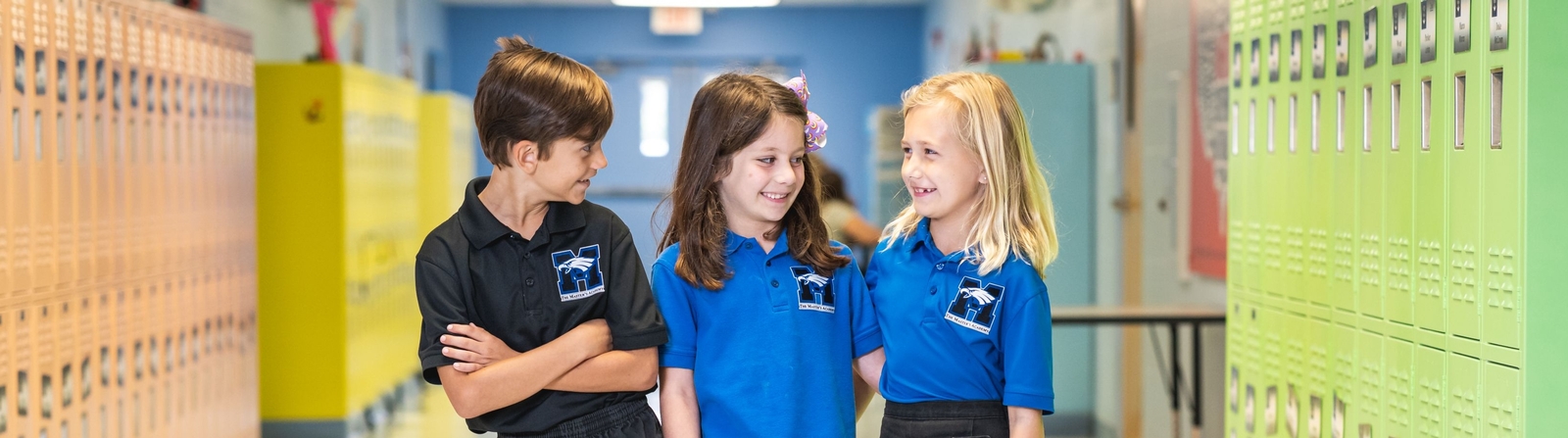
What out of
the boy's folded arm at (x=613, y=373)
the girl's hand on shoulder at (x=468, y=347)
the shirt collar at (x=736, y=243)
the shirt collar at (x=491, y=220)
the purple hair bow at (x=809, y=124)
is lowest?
the boy's folded arm at (x=613, y=373)

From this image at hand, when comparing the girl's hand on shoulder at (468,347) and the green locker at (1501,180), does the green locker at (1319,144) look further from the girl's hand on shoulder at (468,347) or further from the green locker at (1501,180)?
the girl's hand on shoulder at (468,347)

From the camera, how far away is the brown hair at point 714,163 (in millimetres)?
1707

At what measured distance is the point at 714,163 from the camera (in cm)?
173

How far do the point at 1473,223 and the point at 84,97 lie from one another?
9.58ft

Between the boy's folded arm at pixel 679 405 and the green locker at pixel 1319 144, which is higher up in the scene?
the green locker at pixel 1319 144

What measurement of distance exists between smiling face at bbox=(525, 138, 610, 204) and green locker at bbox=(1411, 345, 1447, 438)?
4.28 feet

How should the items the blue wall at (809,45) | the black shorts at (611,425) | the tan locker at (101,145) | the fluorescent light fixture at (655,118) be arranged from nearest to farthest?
the black shorts at (611,425) < the tan locker at (101,145) < the blue wall at (809,45) < the fluorescent light fixture at (655,118)

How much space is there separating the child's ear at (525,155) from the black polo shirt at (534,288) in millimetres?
78

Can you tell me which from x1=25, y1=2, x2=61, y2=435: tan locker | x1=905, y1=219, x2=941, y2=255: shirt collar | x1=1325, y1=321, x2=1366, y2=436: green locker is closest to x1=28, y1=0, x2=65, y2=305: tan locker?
x1=25, y1=2, x2=61, y2=435: tan locker

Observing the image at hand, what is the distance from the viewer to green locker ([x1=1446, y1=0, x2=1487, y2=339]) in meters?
1.83

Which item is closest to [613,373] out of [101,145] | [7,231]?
[7,231]

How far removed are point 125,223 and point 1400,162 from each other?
2.96 meters

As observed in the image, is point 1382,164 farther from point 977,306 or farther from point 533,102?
point 533,102

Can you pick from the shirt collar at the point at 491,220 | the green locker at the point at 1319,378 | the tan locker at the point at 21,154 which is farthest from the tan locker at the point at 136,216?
the green locker at the point at 1319,378
